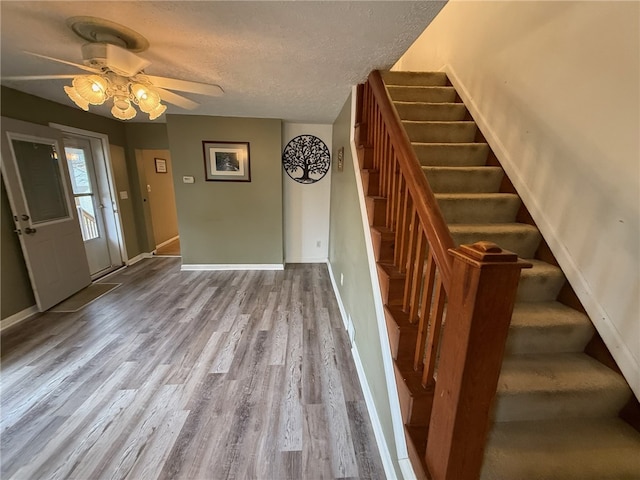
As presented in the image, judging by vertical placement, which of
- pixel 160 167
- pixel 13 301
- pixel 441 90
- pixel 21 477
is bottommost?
pixel 21 477

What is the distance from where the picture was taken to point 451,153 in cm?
204

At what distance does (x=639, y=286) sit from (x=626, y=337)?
244 millimetres

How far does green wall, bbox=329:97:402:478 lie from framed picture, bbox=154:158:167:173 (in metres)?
3.88

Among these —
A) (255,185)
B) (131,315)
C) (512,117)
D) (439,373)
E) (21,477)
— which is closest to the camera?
(439,373)

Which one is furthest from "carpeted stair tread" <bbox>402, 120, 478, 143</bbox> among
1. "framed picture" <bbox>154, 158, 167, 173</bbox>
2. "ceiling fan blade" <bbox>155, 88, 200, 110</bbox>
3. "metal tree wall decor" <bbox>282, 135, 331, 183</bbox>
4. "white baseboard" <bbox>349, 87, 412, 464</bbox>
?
"framed picture" <bbox>154, 158, 167, 173</bbox>

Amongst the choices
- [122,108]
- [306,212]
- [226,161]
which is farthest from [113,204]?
[122,108]

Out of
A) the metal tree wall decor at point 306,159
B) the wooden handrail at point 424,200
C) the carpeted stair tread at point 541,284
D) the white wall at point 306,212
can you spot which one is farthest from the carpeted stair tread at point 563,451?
the metal tree wall decor at point 306,159

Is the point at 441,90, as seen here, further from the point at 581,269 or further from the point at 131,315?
the point at 131,315

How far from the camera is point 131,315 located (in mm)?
2760

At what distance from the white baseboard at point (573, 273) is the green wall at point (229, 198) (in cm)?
267

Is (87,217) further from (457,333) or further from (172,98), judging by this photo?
(457,333)

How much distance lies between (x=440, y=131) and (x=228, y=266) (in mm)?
3358

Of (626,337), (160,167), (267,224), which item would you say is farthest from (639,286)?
(160,167)

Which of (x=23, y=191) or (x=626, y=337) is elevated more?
(x=23, y=191)
